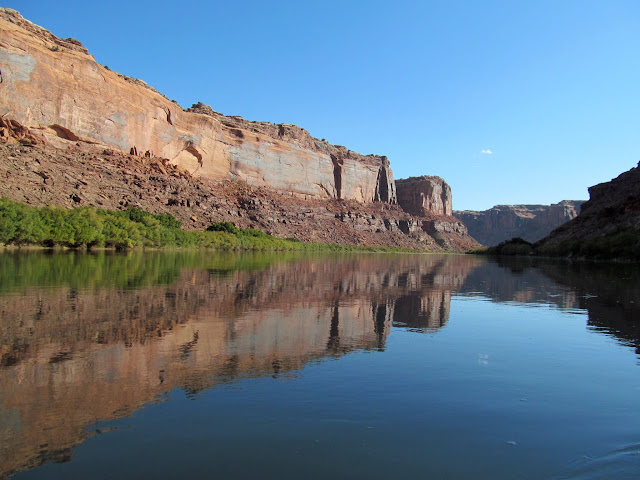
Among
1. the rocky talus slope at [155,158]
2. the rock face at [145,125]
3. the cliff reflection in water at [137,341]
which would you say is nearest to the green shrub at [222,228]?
the rocky talus slope at [155,158]

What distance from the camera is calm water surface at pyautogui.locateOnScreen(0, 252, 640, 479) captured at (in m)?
3.14

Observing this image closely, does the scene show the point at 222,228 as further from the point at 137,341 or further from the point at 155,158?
the point at 137,341

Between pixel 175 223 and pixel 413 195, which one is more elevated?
pixel 413 195

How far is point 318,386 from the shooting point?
15.3 ft

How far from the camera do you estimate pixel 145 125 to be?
77875mm

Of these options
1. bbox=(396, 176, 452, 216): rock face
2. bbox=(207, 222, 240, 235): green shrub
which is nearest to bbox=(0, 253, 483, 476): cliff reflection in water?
bbox=(207, 222, 240, 235): green shrub

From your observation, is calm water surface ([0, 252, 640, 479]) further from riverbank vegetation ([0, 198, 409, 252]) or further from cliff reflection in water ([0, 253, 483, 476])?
riverbank vegetation ([0, 198, 409, 252])

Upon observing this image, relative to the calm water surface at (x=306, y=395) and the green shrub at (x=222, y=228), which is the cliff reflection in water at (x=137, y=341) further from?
the green shrub at (x=222, y=228)

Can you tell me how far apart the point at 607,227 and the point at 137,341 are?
64153 millimetres

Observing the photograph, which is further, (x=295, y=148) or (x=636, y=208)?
(x=295, y=148)

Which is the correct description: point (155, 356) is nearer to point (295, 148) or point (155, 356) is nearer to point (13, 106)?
point (13, 106)

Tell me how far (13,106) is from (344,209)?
83.4 metres

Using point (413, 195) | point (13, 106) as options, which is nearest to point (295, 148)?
point (413, 195)

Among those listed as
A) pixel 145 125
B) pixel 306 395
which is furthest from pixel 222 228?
pixel 306 395
